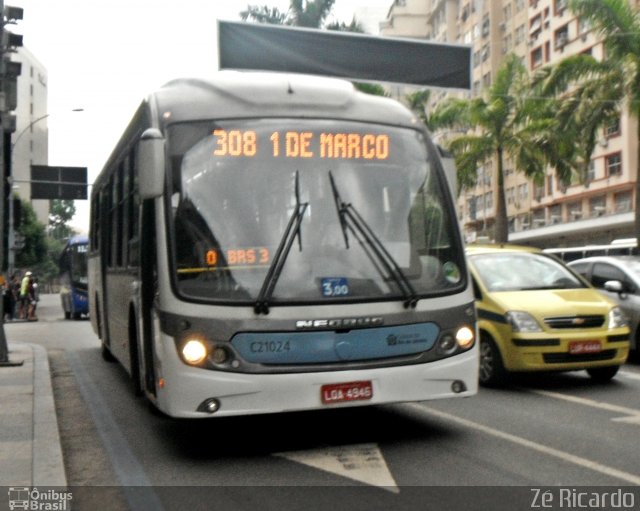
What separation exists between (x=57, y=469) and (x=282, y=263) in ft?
7.04

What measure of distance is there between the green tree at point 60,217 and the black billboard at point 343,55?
372 feet

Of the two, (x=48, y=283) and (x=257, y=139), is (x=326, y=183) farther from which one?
(x=48, y=283)

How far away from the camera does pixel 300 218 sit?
23.8ft

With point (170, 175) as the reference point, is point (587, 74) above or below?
above

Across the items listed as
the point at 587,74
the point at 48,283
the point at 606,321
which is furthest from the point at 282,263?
the point at 48,283

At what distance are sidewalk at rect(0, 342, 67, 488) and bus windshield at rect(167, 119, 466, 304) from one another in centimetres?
157

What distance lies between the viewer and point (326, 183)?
24.4 feet

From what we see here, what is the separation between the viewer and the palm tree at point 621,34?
2522 cm

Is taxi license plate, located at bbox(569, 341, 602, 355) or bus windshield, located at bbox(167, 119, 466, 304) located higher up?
bus windshield, located at bbox(167, 119, 466, 304)

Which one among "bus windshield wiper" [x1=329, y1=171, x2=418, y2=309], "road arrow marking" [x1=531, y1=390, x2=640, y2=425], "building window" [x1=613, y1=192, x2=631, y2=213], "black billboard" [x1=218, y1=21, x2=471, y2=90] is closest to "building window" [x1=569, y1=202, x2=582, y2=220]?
"building window" [x1=613, y1=192, x2=631, y2=213]

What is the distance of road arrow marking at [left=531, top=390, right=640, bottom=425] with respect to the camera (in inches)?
341

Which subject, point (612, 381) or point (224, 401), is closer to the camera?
point (224, 401)

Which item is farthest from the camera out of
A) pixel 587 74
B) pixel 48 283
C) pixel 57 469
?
pixel 48 283

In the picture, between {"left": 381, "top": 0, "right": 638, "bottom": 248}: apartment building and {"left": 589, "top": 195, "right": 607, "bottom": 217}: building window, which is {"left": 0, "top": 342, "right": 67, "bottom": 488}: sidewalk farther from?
{"left": 589, "top": 195, "right": 607, "bottom": 217}: building window
